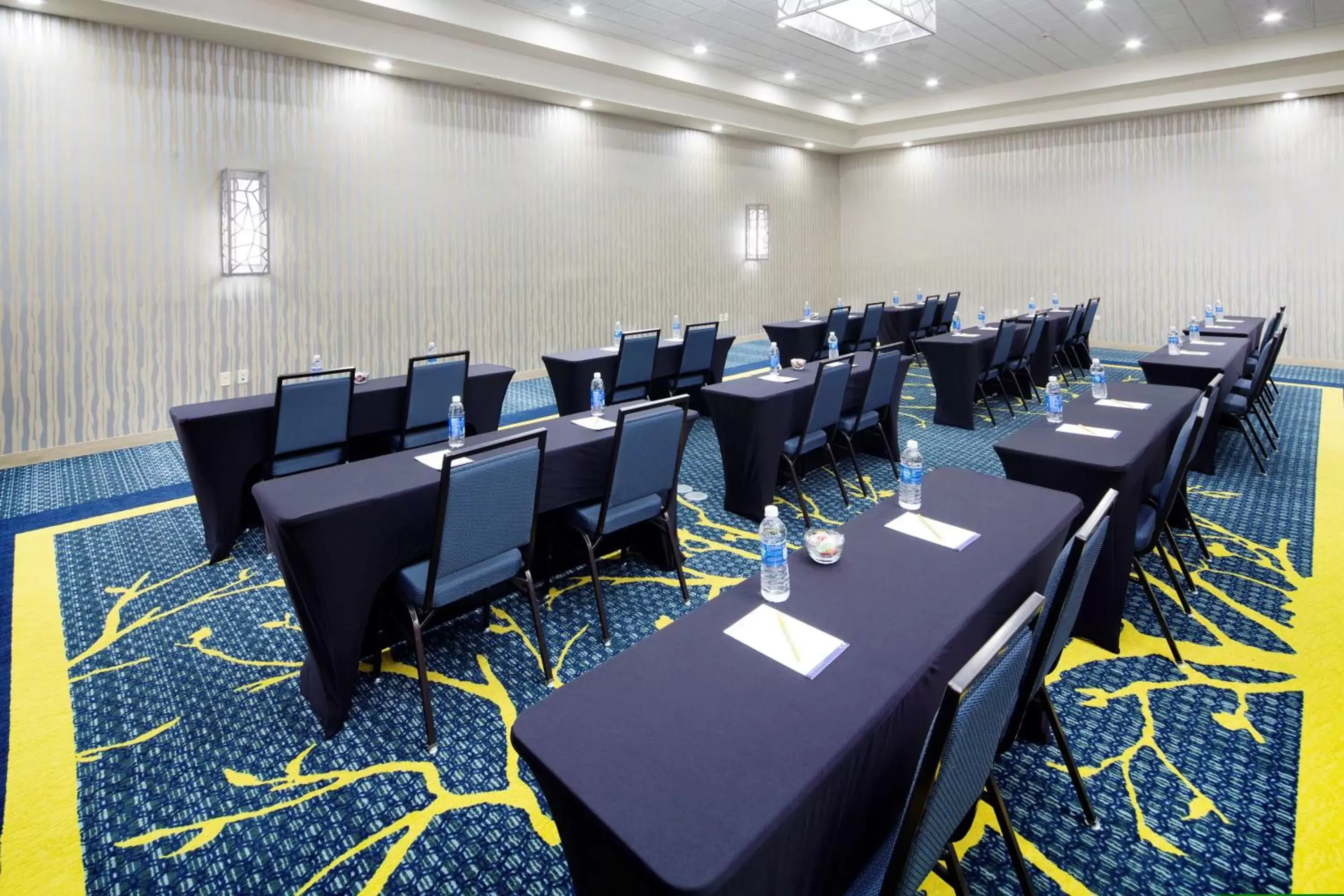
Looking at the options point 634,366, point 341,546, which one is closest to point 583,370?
point 634,366

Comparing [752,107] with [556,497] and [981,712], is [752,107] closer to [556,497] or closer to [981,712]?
[556,497]

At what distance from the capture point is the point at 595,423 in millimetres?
3582

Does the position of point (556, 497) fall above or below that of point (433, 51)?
below

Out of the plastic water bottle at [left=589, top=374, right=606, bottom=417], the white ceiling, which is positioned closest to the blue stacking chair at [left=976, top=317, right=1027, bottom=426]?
the white ceiling

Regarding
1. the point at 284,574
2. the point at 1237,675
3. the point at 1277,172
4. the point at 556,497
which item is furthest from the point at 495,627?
the point at 1277,172

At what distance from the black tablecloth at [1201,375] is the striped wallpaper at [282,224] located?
6909 millimetres

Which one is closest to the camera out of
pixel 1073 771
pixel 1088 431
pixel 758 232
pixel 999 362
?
pixel 1073 771

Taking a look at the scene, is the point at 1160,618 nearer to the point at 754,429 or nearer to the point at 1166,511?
the point at 1166,511

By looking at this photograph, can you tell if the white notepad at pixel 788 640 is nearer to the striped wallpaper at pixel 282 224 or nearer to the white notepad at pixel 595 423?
the white notepad at pixel 595 423

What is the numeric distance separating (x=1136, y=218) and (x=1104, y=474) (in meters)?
10.6

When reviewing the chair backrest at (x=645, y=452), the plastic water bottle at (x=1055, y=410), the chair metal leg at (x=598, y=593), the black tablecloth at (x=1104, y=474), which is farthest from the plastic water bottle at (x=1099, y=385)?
the chair metal leg at (x=598, y=593)

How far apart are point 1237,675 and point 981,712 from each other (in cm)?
236

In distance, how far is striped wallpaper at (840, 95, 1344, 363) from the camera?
32.3 ft

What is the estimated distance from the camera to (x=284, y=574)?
8.02ft
